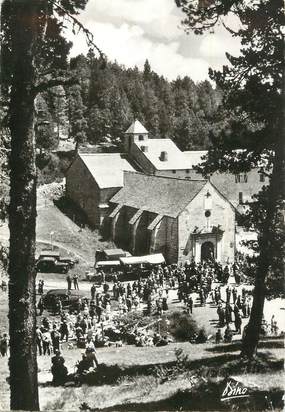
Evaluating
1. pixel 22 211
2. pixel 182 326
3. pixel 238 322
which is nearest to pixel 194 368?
pixel 238 322

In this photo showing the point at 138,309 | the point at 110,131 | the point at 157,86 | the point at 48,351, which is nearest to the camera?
the point at 48,351

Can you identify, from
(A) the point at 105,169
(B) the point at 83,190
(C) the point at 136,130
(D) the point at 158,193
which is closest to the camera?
(D) the point at 158,193

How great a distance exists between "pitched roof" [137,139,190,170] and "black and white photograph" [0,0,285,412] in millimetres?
5893

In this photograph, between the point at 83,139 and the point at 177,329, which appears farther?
the point at 83,139

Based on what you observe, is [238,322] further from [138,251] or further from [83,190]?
[83,190]

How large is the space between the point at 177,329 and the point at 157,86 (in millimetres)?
101368

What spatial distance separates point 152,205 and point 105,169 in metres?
11.5

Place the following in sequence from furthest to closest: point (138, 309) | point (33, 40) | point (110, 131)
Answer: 1. point (110, 131)
2. point (138, 309)
3. point (33, 40)

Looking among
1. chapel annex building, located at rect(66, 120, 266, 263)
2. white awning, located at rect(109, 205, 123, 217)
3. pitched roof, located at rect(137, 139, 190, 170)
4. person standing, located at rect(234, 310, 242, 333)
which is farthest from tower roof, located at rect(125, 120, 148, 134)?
person standing, located at rect(234, 310, 242, 333)

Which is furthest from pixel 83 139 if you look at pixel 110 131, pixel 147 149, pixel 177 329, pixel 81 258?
pixel 177 329

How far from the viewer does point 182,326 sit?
89.5ft

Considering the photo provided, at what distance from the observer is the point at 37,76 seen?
9.44 meters

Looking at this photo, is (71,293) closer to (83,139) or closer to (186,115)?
(83,139)

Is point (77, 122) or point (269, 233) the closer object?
point (269, 233)
